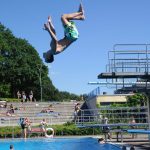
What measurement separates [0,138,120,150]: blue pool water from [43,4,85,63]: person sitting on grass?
11.5m

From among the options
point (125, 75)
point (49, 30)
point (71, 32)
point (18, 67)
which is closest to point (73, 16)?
point (71, 32)

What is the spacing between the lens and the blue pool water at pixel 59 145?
20725mm

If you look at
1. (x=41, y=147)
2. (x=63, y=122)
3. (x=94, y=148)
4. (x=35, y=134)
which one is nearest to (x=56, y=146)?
(x=41, y=147)

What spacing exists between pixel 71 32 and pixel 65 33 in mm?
118

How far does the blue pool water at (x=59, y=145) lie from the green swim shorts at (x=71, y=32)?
11583 millimetres

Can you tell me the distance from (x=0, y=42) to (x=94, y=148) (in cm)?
4092

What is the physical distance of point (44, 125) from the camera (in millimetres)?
28875

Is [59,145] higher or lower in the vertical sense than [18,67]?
lower

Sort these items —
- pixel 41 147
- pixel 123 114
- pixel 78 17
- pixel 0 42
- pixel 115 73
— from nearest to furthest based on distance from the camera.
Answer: pixel 78 17 < pixel 115 73 < pixel 41 147 < pixel 123 114 < pixel 0 42

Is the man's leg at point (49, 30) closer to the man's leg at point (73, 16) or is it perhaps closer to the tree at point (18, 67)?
the man's leg at point (73, 16)

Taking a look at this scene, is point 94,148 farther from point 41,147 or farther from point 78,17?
point 78,17

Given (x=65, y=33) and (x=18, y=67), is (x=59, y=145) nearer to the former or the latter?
(x=65, y=33)

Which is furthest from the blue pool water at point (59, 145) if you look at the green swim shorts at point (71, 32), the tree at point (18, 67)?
the tree at point (18, 67)

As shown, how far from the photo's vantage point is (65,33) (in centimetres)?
795
